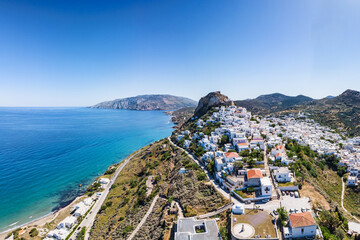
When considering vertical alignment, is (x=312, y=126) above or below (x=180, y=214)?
above

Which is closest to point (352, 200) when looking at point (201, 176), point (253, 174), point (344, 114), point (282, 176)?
→ point (282, 176)

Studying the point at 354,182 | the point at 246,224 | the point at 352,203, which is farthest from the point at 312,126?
the point at 246,224

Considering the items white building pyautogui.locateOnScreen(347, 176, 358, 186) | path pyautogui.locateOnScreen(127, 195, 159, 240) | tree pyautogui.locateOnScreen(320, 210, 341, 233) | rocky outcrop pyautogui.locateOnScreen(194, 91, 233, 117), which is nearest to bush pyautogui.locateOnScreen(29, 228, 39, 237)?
path pyautogui.locateOnScreen(127, 195, 159, 240)

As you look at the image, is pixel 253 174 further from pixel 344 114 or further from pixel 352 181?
pixel 344 114

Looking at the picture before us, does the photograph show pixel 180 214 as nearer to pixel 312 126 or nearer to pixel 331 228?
pixel 331 228

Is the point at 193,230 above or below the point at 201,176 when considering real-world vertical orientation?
below

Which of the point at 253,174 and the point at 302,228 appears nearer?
the point at 302,228

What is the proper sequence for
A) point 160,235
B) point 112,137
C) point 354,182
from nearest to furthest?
point 160,235
point 354,182
point 112,137
